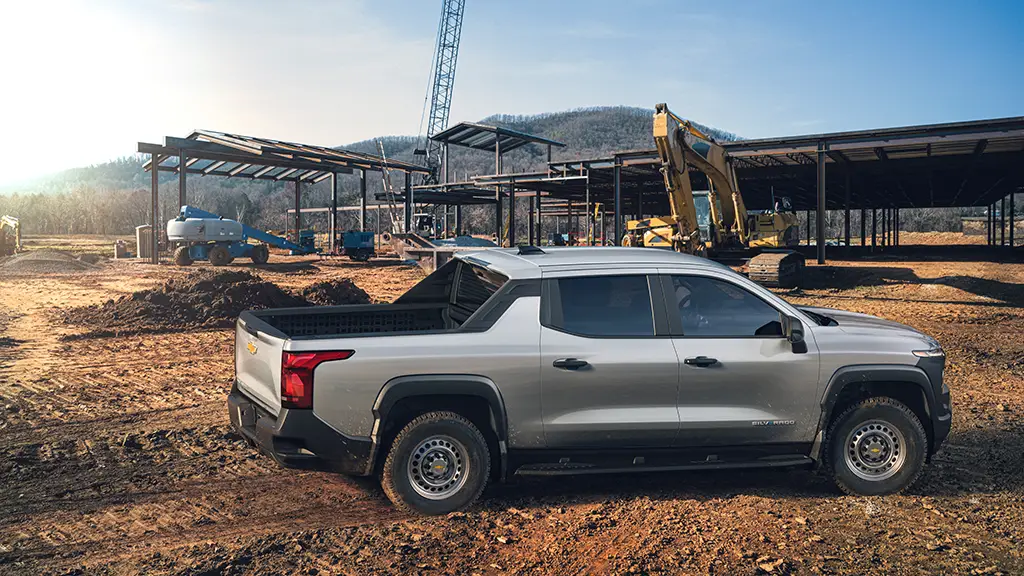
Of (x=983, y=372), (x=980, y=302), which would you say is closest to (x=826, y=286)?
(x=980, y=302)

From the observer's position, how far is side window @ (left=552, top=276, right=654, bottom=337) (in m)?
5.00

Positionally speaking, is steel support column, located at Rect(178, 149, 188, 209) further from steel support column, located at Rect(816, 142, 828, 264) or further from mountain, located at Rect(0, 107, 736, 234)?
steel support column, located at Rect(816, 142, 828, 264)

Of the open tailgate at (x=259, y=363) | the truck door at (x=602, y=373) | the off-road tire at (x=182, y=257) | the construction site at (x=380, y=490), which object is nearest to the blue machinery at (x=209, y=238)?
the off-road tire at (x=182, y=257)

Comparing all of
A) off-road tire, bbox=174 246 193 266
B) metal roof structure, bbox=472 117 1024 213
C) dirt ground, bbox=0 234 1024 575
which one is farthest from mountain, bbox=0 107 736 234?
dirt ground, bbox=0 234 1024 575

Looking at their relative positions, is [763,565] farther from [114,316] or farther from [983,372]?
[114,316]

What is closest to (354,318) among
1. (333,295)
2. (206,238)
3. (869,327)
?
(869,327)

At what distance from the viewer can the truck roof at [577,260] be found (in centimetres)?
512

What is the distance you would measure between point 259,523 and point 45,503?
1649 millimetres

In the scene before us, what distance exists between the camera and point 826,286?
22172 mm

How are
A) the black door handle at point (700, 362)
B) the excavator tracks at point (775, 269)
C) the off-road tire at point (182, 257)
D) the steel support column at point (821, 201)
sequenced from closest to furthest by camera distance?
1. the black door handle at point (700, 362)
2. the excavator tracks at point (775, 269)
3. the steel support column at point (821, 201)
4. the off-road tire at point (182, 257)

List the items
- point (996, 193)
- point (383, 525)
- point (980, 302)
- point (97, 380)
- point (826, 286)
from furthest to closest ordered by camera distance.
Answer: point (996, 193), point (826, 286), point (980, 302), point (97, 380), point (383, 525)

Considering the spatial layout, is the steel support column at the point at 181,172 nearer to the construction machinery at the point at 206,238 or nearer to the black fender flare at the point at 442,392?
the construction machinery at the point at 206,238

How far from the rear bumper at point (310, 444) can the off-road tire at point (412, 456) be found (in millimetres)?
164

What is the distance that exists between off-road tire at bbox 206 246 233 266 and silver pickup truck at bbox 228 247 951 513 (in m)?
26.9
